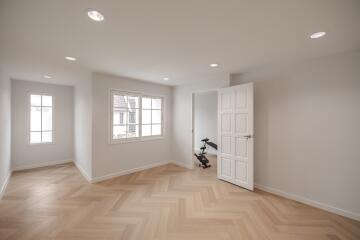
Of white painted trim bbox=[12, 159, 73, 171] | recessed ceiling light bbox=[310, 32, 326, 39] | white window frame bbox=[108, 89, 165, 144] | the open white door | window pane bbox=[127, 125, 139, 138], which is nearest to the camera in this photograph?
recessed ceiling light bbox=[310, 32, 326, 39]

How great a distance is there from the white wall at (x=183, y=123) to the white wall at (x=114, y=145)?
1.39 feet

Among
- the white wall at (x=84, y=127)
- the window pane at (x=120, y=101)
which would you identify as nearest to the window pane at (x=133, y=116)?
the window pane at (x=120, y=101)

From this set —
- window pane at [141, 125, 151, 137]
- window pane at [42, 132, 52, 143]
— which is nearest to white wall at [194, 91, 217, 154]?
window pane at [141, 125, 151, 137]

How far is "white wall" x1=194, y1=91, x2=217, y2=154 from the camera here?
21.0ft

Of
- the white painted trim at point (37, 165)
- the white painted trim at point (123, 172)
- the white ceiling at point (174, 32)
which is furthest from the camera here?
the white painted trim at point (37, 165)

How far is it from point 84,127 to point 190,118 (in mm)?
2655

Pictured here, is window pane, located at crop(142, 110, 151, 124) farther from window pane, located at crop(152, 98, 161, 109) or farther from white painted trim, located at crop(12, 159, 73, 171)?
white painted trim, located at crop(12, 159, 73, 171)

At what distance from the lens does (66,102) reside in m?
5.02

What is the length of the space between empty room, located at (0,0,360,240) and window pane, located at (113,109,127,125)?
0.02m

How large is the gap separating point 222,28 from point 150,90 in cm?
309

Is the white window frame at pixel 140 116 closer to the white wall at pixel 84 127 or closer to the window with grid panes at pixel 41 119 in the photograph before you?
the white wall at pixel 84 127

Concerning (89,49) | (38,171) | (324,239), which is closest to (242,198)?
(324,239)

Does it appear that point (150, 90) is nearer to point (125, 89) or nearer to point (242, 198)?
point (125, 89)

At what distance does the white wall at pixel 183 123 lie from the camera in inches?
179
